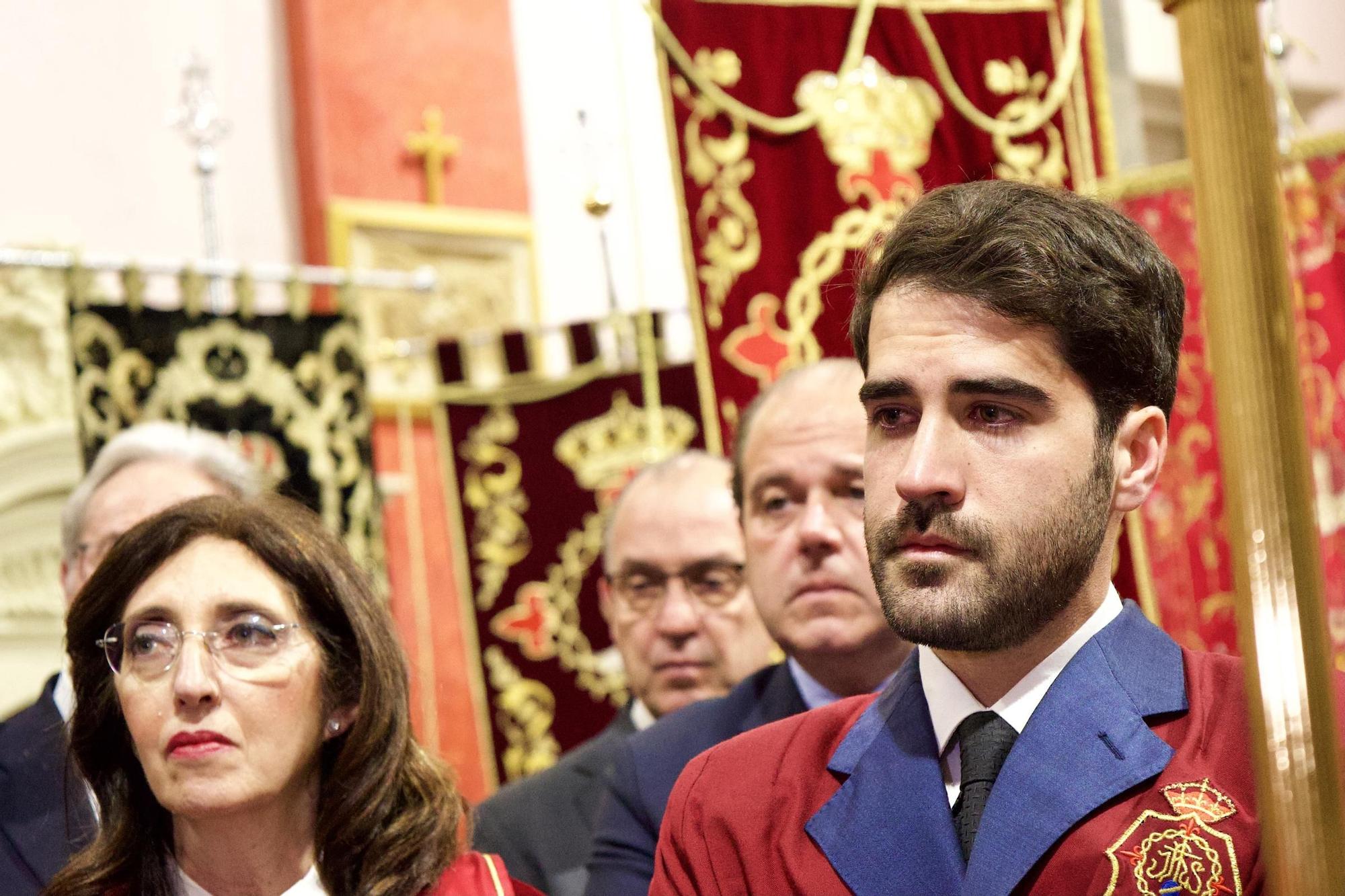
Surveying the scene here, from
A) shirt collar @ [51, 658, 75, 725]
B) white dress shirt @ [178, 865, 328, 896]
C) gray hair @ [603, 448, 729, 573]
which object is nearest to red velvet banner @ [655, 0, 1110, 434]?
gray hair @ [603, 448, 729, 573]

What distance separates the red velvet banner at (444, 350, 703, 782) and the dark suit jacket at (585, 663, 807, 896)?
8.04ft

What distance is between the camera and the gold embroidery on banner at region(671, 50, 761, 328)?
161 inches

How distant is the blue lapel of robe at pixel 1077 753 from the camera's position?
1.68m

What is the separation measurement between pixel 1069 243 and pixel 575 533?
142 inches

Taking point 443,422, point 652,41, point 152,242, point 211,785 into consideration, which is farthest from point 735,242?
point 152,242

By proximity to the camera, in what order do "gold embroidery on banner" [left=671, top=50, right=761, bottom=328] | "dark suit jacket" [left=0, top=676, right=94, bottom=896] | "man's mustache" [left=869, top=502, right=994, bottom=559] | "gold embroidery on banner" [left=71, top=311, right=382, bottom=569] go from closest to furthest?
"man's mustache" [left=869, top=502, right=994, bottom=559]
"dark suit jacket" [left=0, top=676, right=94, bottom=896]
"gold embroidery on banner" [left=671, top=50, right=761, bottom=328]
"gold embroidery on banner" [left=71, top=311, right=382, bottom=569]

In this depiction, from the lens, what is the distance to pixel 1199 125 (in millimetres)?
900

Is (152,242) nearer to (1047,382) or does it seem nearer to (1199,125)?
(1047,382)

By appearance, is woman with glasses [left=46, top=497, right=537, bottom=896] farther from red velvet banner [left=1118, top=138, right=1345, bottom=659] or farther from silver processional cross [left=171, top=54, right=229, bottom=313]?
red velvet banner [left=1118, top=138, right=1345, bottom=659]

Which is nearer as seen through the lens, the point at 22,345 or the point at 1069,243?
the point at 1069,243

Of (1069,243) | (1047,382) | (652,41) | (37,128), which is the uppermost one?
(37,128)

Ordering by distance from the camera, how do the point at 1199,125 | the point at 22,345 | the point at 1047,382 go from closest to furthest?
the point at 1199,125
the point at 1047,382
the point at 22,345

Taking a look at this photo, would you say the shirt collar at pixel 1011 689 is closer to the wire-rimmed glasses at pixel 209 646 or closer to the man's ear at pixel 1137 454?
the man's ear at pixel 1137 454

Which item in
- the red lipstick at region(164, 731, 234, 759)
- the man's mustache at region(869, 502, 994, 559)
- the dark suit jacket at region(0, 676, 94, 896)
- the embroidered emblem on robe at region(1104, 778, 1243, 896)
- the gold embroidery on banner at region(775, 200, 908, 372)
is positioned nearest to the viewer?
the embroidered emblem on robe at region(1104, 778, 1243, 896)
